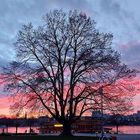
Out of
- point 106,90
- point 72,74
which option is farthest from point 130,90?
point 72,74

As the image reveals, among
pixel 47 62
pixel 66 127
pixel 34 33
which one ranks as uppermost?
pixel 34 33

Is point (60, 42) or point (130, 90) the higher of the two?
point (60, 42)

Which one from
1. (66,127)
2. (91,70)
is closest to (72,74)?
(91,70)

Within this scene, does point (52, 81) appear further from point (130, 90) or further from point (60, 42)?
point (130, 90)

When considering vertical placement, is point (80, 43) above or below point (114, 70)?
above

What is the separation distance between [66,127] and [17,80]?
879 centimetres

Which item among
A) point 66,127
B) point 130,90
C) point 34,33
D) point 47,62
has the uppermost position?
point 34,33

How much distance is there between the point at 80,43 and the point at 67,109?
8746mm

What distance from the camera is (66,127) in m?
64.0

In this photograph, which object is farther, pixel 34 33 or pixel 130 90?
pixel 34 33

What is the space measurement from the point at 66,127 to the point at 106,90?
23.5ft

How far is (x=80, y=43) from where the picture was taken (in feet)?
211

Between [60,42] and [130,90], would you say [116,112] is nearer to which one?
[130,90]

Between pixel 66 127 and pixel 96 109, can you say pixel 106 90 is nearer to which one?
pixel 96 109
